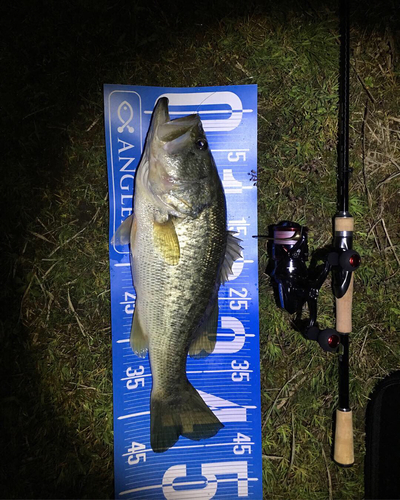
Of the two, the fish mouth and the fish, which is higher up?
the fish mouth

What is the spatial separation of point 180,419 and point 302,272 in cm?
114

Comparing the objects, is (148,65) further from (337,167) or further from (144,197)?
(337,167)

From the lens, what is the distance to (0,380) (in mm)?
2262

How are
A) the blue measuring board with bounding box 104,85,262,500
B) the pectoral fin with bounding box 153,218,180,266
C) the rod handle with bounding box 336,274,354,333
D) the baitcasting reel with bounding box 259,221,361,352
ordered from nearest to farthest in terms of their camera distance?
the pectoral fin with bounding box 153,218,180,266 < the baitcasting reel with bounding box 259,221,361,352 < the rod handle with bounding box 336,274,354,333 < the blue measuring board with bounding box 104,85,262,500

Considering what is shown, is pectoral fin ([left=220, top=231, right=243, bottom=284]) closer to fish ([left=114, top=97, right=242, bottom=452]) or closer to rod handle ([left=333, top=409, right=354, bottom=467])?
fish ([left=114, top=97, right=242, bottom=452])

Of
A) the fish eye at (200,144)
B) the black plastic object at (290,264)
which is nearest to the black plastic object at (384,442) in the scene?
the black plastic object at (290,264)

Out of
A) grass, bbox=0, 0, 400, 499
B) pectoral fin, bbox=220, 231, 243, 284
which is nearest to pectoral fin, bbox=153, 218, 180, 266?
pectoral fin, bbox=220, 231, 243, 284

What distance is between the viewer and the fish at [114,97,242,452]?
195cm

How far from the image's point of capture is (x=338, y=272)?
212cm

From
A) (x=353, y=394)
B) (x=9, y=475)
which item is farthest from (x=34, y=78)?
(x=353, y=394)

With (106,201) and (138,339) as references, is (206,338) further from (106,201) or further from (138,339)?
(106,201)

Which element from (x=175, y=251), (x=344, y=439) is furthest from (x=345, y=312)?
(x=175, y=251)

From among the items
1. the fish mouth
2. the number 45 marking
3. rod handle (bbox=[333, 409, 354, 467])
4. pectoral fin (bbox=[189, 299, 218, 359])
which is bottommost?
the number 45 marking

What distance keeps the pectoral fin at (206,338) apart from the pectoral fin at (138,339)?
11.0 inches
